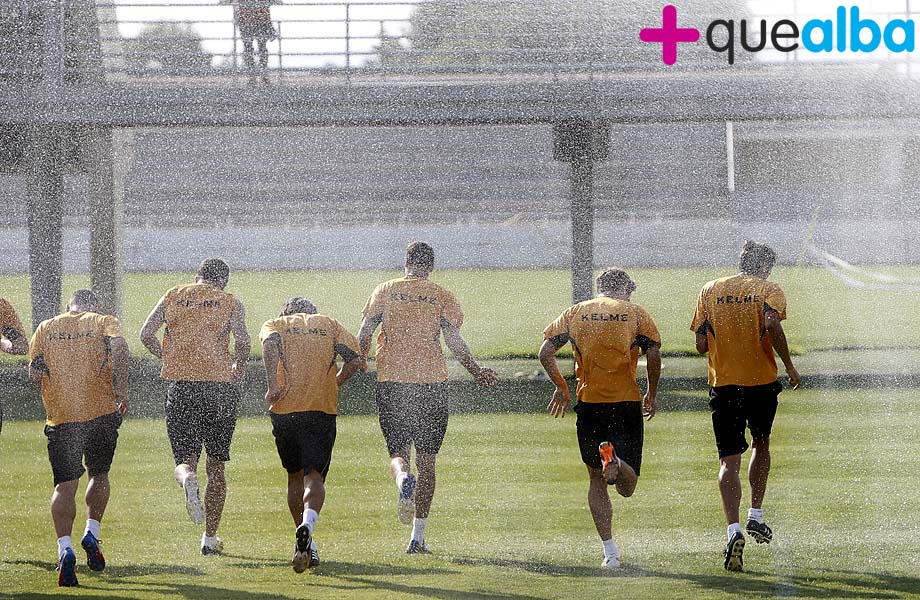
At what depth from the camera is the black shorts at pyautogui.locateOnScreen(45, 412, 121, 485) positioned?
522 centimetres

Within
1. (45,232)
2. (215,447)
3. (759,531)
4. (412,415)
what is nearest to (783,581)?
(759,531)

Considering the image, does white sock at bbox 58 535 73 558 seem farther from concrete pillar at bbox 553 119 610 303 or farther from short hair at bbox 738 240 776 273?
concrete pillar at bbox 553 119 610 303

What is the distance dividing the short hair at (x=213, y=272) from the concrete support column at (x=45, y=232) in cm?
658

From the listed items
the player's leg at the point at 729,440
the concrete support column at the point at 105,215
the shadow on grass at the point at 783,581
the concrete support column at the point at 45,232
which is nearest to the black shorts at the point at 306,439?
the shadow on grass at the point at 783,581

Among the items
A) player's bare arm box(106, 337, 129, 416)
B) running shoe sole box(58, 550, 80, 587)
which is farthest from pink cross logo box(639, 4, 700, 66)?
running shoe sole box(58, 550, 80, 587)

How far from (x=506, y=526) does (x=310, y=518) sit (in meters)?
1.32

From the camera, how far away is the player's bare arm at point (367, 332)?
5512mm

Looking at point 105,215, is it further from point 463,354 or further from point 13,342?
point 463,354

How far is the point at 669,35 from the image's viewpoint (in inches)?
530

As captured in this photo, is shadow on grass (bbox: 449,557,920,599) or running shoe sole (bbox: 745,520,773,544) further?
running shoe sole (bbox: 745,520,773,544)

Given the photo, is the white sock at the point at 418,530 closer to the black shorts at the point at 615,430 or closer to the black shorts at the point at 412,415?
the black shorts at the point at 412,415

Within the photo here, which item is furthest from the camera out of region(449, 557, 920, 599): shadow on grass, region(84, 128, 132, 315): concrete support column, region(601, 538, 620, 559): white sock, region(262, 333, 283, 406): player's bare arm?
region(84, 128, 132, 315): concrete support column

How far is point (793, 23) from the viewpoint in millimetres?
10023

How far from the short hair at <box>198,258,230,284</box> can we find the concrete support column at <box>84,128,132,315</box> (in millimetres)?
8653
